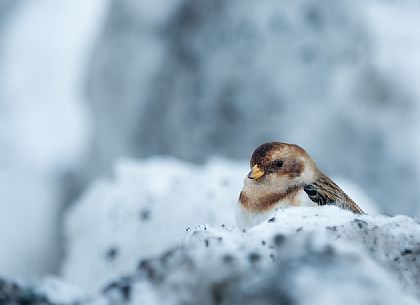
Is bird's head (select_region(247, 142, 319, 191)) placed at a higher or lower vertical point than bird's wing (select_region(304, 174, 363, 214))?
higher

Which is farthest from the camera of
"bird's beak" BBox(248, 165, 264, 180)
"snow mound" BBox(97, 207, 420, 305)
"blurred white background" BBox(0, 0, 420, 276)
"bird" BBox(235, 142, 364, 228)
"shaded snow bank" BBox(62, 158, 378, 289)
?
"blurred white background" BBox(0, 0, 420, 276)

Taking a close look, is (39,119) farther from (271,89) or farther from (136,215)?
(136,215)

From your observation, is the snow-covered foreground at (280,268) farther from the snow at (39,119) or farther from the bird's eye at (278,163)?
the snow at (39,119)

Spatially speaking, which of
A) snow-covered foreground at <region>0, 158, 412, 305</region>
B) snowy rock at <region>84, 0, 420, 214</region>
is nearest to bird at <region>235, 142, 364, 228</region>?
snow-covered foreground at <region>0, 158, 412, 305</region>

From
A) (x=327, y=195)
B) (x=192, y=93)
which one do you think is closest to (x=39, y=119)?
(x=192, y=93)

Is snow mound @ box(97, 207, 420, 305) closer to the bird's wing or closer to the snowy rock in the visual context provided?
the bird's wing

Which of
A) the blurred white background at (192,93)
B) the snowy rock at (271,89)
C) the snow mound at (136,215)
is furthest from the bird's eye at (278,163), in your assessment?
the snowy rock at (271,89)

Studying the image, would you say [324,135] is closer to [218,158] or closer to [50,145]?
[218,158]
